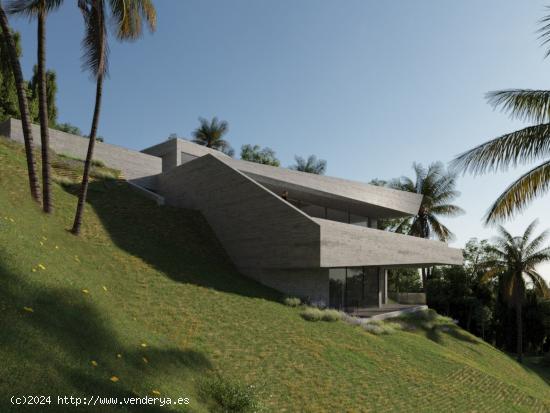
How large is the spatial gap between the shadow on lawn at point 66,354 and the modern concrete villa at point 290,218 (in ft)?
31.5

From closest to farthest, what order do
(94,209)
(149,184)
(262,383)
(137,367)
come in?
(137,367) → (262,383) → (94,209) → (149,184)

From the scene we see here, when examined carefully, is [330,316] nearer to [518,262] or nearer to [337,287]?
[337,287]

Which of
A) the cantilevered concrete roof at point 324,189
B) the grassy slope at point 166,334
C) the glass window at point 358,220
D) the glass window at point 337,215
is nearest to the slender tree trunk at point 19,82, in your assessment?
the grassy slope at point 166,334

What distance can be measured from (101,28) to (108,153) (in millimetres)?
15048

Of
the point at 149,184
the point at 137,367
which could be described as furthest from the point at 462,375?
the point at 149,184

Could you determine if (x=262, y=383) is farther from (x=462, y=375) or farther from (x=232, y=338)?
(x=462, y=375)

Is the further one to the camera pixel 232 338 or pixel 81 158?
pixel 81 158

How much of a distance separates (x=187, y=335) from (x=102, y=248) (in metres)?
6.57

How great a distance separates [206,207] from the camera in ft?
78.3

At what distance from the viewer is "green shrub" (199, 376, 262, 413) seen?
8492 millimetres

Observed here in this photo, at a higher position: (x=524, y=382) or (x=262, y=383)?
(x=262, y=383)

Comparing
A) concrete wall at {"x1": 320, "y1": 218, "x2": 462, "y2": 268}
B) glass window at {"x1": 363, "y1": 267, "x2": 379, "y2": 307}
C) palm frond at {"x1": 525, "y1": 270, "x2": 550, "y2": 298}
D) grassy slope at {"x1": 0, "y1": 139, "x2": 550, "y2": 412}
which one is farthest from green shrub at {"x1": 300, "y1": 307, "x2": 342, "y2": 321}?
palm frond at {"x1": 525, "y1": 270, "x2": 550, "y2": 298}

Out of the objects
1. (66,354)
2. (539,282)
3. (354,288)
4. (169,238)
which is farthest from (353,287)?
(66,354)

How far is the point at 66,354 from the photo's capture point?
275 inches
